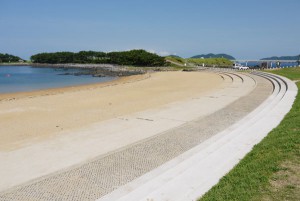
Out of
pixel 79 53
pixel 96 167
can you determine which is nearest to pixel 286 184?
pixel 96 167

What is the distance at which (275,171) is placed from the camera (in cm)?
540

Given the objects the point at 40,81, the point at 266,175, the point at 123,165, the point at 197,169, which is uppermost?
the point at 266,175

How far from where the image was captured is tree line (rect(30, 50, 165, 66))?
9819 centimetres

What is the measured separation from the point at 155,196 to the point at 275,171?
7.55 feet

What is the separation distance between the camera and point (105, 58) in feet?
446

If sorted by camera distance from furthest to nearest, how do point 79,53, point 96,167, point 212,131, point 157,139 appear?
point 79,53, point 212,131, point 157,139, point 96,167

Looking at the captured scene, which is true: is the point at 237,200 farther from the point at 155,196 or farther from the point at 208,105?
the point at 208,105

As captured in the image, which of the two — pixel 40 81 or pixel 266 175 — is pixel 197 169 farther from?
pixel 40 81

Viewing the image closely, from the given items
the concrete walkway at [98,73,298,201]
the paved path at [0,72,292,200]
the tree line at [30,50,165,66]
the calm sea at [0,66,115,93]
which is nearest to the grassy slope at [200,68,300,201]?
the concrete walkway at [98,73,298,201]

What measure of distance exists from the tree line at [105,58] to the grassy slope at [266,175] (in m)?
91.2

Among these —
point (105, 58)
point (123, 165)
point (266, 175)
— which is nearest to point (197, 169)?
point (266, 175)

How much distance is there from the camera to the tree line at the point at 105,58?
322ft

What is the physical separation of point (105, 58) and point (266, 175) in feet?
441

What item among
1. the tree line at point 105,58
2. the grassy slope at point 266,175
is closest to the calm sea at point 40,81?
the grassy slope at point 266,175
